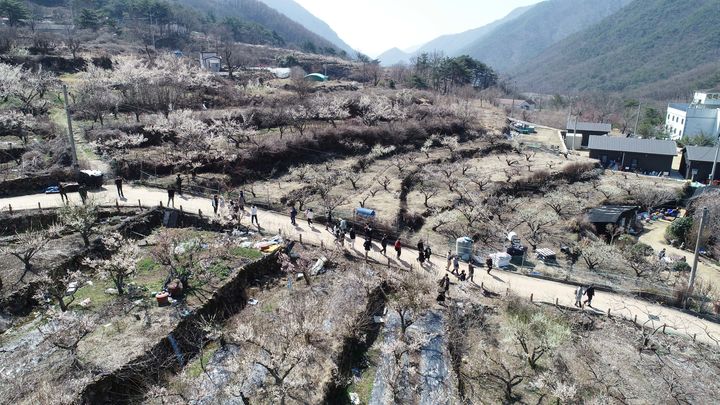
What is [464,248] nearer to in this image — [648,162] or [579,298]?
[579,298]

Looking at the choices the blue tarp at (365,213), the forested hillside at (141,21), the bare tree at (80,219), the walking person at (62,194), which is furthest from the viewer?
the forested hillside at (141,21)

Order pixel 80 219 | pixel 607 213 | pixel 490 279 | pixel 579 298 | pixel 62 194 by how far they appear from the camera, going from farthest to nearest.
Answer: pixel 607 213 → pixel 62 194 → pixel 80 219 → pixel 490 279 → pixel 579 298

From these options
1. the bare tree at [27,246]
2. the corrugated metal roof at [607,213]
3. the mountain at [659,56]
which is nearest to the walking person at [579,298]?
the corrugated metal roof at [607,213]

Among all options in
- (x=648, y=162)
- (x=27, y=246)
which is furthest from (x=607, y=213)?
(x=27, y=246)

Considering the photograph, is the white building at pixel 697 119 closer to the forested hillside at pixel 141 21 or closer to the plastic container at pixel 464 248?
the plastic container at pixel 464 248

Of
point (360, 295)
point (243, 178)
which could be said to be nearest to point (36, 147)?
point (243, 178)
